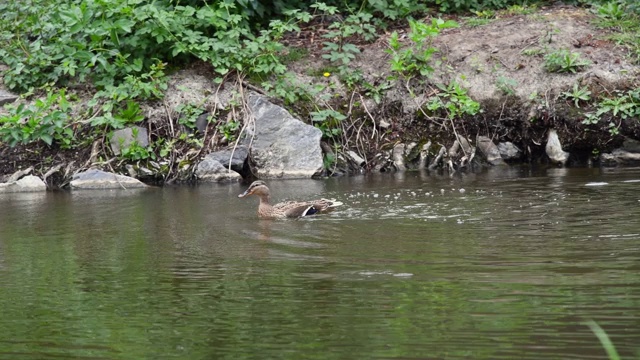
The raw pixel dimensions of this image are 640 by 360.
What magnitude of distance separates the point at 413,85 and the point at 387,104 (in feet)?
1.67

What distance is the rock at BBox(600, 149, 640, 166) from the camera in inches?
601

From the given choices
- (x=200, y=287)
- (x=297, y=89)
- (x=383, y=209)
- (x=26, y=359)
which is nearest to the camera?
(x=26, y=359)

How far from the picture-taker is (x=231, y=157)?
15484 millimetres

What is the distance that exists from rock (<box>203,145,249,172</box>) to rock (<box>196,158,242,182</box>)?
99mm

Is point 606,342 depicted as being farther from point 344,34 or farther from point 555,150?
point 344,34

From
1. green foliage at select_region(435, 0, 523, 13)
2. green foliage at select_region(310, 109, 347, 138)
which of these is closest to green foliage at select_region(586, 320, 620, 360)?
green foliage at select_region(310, 109, 347, 138)

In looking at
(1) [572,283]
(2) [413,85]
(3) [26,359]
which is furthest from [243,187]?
(3) [26,359]

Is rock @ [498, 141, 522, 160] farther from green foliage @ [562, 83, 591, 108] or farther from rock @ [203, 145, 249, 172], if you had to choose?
rock @ [203, 145, 249, 172]

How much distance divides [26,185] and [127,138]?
1595 millimetres

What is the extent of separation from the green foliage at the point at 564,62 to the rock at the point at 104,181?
6.30 metres

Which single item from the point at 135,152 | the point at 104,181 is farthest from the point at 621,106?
the point at 104,181

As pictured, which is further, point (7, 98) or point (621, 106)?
point (7, 98)

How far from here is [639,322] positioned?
5.83 metres

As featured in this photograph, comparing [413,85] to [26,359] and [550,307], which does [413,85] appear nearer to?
[550,307]
